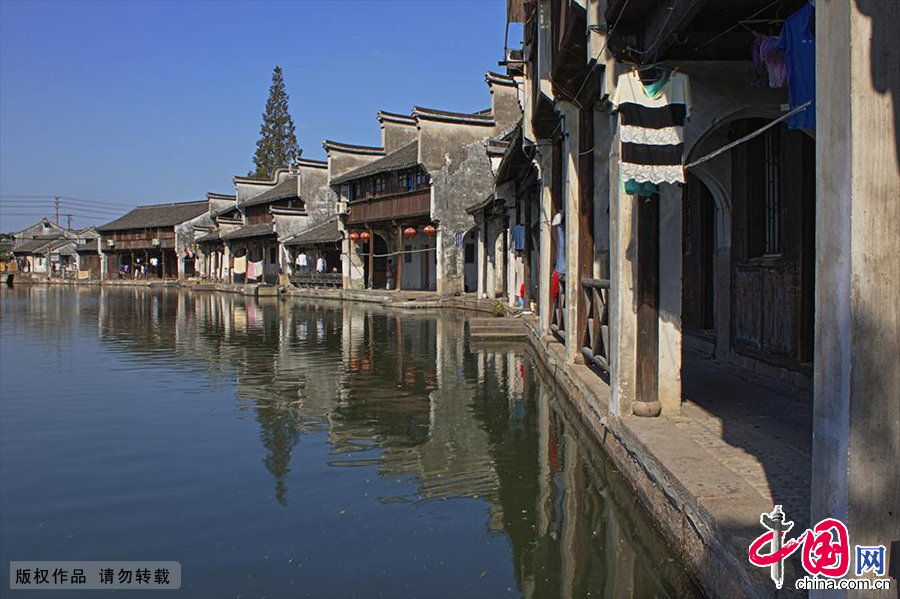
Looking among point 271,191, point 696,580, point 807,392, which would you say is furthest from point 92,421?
point 271,191

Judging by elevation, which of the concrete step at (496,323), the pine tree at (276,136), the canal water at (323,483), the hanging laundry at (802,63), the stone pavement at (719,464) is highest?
the pine tree at (276,136)

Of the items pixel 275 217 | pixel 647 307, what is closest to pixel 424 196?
pixel 275 217

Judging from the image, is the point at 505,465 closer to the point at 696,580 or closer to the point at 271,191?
the point at 696,580

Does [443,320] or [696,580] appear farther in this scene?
[443,320]

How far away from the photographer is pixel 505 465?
22.9 feet

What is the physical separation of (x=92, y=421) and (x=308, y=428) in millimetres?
2850

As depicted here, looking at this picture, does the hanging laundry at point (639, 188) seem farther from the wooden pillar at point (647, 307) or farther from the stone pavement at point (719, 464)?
the stone pavement at point (719, 464)

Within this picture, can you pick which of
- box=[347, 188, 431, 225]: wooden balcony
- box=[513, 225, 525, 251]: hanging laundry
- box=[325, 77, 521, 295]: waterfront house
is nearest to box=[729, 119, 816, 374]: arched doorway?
box=[513, 225, 525, 251]: hanging laundry

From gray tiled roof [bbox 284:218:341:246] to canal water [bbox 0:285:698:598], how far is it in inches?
1065

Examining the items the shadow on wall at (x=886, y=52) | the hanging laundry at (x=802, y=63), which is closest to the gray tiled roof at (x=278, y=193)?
the hanging laundry at (x=802, y=63)

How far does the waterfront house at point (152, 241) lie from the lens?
2393 inches

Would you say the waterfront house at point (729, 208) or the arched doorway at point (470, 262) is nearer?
the waterfront house at point (729, 208)

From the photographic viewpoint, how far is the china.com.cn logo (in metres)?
2.84

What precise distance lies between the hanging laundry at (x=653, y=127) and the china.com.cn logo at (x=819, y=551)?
3270mm
